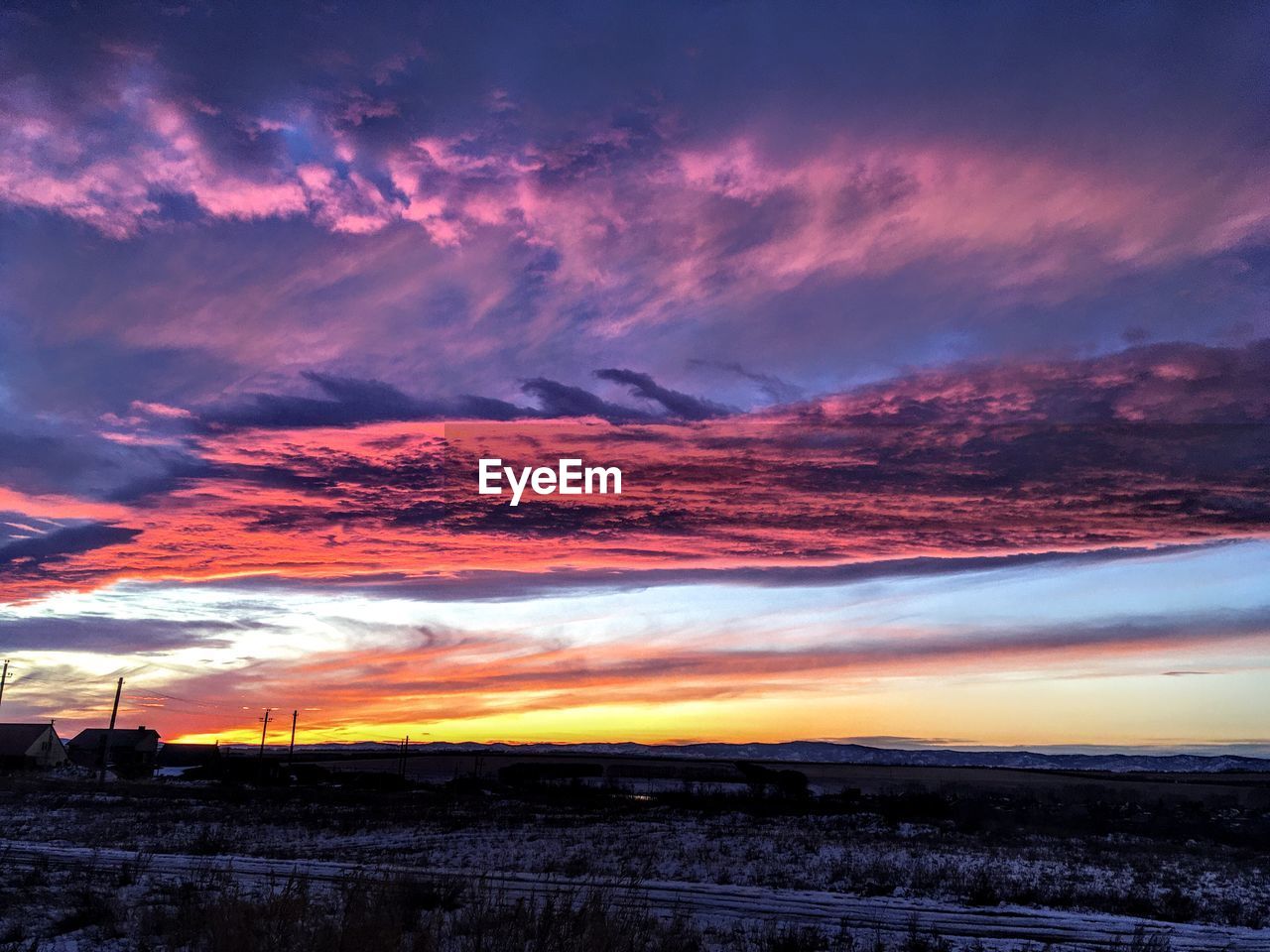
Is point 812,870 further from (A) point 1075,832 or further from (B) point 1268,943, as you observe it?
(A) point 1075,832

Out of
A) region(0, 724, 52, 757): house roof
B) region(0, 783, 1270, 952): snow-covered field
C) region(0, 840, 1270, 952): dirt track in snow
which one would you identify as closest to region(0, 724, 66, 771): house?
region(0, 724, 52, 757): house roof

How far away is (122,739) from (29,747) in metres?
25.1

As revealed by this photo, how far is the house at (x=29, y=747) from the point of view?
98.2 m

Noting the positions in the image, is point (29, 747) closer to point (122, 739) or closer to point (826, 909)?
point (122, 739)

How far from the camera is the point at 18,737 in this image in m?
103

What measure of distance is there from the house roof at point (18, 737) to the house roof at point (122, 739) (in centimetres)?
1396

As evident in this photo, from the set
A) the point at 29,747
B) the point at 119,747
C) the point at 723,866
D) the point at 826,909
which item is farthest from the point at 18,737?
the point at 826,909

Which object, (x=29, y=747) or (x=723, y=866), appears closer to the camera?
(x=723, y=866)

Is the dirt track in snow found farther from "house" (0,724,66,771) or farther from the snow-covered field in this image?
"house" (0,724,66,771)

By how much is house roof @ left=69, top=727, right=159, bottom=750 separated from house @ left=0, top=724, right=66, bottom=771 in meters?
11.0

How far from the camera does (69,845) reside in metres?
25.2

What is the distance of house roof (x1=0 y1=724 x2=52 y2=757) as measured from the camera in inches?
3944

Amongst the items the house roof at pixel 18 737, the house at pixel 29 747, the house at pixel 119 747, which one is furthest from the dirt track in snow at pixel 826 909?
the house at pixel 119 747

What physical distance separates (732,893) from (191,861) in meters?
12.6
